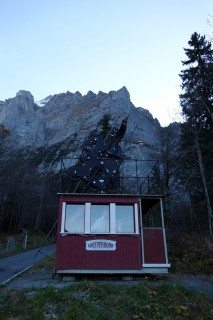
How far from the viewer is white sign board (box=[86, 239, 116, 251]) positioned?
1270 cm

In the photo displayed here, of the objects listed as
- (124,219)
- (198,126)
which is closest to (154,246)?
(124,219)

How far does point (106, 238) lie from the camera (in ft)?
42.1

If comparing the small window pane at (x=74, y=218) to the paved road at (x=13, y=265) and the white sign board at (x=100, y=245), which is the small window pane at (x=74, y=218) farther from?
the paved road at (x=13, y=265)

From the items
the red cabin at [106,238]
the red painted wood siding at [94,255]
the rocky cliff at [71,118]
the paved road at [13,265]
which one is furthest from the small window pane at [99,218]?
the rocky cliff at [71,118]

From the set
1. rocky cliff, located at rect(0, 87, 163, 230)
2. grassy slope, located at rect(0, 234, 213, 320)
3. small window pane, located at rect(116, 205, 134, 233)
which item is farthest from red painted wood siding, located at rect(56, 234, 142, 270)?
rocky cliff, located at rect(0, 87, 163, 230)

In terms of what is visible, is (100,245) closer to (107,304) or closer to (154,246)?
(154,246)

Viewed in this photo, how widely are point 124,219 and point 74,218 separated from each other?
199cm

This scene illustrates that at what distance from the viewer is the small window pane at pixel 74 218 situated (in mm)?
12969

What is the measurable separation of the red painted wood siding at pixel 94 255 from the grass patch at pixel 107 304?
3097mm

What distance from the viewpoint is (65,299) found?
8.32m

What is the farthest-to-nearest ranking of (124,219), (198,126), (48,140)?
(48,140) → (198,126) → (124,219)

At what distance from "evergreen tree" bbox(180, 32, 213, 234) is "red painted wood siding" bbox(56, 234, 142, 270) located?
1406 centimetres

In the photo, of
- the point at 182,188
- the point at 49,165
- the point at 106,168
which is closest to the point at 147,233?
the point at 106,168

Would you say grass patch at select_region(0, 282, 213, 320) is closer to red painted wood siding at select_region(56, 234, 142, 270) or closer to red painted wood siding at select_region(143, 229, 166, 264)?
red painted wood siding at select_region(56, 234, 142, 270)
